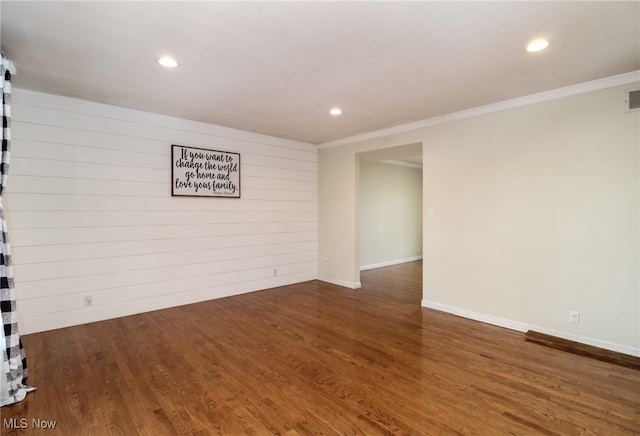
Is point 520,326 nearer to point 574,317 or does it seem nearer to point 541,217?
point 574,317

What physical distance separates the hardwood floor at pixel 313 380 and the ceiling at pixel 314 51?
8.33 feet

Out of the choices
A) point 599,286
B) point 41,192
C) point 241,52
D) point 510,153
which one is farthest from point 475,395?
point 41,192

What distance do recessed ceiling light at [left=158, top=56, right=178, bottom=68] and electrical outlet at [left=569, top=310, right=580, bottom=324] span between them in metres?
4.36

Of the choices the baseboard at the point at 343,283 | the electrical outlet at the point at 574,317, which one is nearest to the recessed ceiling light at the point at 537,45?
the electrical outlet at the point at 574,317

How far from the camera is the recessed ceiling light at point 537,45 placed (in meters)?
2.26

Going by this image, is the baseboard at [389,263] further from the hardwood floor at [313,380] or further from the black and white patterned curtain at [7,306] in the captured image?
the black and white patterned curtain at [7,306]

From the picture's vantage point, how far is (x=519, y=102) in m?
3.41

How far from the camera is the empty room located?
2047 mm

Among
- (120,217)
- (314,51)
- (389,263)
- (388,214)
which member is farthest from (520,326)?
(120,217)

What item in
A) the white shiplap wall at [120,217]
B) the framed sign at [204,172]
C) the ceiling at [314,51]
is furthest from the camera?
the framed sign at [204,172]

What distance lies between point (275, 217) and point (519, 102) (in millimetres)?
3711

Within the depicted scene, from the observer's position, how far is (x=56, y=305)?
3.43m

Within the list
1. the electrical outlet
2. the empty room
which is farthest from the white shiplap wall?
the electrical outlet

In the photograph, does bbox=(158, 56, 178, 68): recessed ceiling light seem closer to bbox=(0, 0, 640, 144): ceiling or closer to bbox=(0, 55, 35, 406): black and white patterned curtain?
bbox=(0, 0, 640, 144): ceiling
